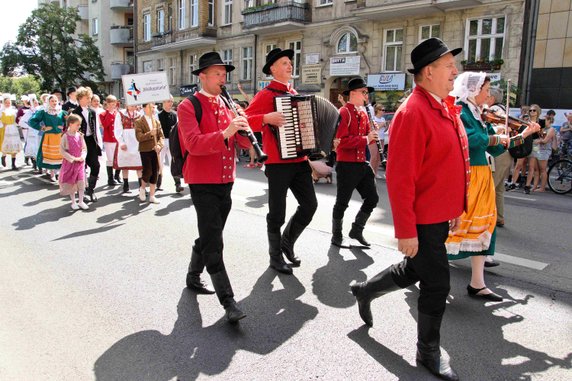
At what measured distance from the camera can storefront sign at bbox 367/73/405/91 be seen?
68.7 ft

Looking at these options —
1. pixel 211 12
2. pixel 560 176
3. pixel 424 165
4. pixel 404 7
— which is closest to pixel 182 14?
pixel 211 12

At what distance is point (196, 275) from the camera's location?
15.2 feet

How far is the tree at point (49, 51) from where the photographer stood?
44281 millimetres

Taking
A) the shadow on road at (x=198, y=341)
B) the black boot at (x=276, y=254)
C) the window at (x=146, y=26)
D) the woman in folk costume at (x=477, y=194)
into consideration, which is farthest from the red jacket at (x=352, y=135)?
the window at (x=146, y=26)

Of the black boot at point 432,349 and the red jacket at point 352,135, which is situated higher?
the red jacket at point 352,135

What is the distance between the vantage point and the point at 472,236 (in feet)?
14.5

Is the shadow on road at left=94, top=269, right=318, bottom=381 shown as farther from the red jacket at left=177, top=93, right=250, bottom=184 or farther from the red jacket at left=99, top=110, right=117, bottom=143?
the red jacket at left=99, top=110, right=117, bottom=143

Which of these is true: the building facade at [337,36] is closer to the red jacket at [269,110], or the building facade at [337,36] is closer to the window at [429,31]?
the window at [429,31]

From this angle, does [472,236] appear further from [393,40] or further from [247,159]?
[393,40]

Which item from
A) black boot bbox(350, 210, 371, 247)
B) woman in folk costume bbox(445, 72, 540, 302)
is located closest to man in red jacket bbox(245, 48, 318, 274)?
black boot bbox(350, 210, 371, 247)

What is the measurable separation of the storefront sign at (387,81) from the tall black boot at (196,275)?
17.2m

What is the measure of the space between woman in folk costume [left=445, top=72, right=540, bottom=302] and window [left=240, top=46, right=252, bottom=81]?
25922 mm

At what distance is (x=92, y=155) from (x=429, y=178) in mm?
8289

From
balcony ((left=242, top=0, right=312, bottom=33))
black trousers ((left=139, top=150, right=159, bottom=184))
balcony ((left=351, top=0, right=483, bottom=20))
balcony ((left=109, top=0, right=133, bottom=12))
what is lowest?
black trousers ((left=139, top=150, right=159, bottom=184))
